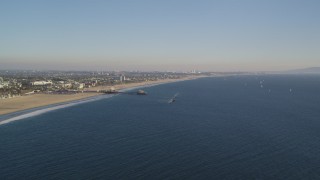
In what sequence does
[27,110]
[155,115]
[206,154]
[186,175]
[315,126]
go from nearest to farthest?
1. [186,175]
2. [206,154]
3. [315,126]
4. [155,115]
5. [27,110]

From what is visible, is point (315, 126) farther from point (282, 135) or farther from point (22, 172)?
point (22, 172)

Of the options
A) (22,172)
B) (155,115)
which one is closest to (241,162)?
(22,172)

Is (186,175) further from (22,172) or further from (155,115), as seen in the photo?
(155,115)

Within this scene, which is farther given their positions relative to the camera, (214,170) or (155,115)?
(155,115)

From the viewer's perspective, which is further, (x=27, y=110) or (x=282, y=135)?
(x=27, y=110)

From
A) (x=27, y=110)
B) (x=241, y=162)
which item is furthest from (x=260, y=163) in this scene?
(x=27, y=110)

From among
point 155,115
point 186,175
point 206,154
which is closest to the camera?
point 186,175
